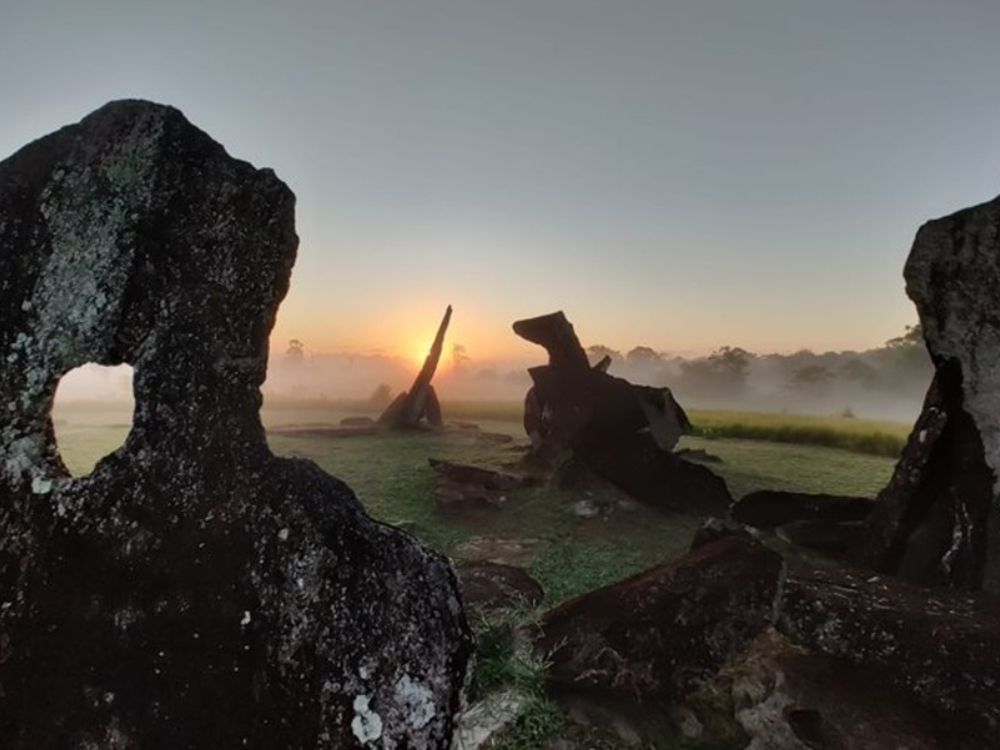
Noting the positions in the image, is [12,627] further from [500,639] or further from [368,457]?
[368,457]

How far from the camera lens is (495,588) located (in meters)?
5.60

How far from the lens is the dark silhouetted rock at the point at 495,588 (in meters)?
5.22

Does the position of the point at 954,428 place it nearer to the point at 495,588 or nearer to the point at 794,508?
the point at 794,508

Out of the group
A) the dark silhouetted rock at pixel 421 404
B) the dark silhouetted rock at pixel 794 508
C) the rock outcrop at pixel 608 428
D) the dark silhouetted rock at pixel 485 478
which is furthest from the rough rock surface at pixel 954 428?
the dark silhouetted rock at pixel 421 404

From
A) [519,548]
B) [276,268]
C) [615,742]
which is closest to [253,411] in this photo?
[276,268]

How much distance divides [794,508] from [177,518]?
7178 millimetres

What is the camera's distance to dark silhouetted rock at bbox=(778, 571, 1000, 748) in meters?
3.62

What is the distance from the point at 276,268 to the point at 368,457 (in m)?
10.5

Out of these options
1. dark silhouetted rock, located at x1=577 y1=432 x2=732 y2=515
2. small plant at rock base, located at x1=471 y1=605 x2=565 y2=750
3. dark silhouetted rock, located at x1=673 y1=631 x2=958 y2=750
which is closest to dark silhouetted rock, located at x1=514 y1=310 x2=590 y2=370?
dark silhouetted rock, located at x1=577 y1=432 x2=732 y2=515

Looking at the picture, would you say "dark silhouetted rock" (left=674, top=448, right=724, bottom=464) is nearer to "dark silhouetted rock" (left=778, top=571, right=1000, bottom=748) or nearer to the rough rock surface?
the rough rock surface

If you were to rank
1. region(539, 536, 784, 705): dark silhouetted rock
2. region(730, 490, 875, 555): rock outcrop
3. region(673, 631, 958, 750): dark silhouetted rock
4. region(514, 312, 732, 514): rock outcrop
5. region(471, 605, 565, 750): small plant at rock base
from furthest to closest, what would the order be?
region(514, 312, 732, 514): rock outcrop → region(730, 490, 875, 555): rock outcrop → region(539, 536, 784, 705): dark silhouetted rock → region(471, 605, 565, 750): small plant at rock base → region(673, 631, 958, 750): dark silhouetted rock

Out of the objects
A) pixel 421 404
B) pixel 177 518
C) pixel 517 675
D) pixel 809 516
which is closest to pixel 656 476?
pixel 809 516

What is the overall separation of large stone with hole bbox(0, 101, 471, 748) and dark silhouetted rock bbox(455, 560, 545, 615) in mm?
1791

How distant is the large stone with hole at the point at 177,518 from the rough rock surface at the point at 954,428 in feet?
14.2
